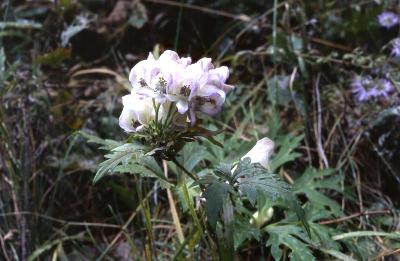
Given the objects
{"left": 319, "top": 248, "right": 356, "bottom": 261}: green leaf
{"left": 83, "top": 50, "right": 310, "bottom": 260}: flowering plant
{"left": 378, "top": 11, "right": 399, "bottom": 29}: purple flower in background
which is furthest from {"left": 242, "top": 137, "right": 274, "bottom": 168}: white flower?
{"left": 378, "top": 11, "right": 399, "bottom": 29}: purple flower in background

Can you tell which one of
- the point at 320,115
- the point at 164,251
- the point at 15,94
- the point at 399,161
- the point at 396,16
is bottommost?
the point at 164,251

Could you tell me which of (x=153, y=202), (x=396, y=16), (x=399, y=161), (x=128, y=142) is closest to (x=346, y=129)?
(x=399, y=161)

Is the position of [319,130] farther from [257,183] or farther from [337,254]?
[257,183]

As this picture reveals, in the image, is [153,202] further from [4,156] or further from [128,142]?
[128,142]

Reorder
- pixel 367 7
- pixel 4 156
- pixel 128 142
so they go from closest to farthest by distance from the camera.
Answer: pixel 128 142 < pixel 4 156 < pixel 367 7

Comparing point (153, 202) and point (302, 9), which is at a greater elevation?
point (302, 9)

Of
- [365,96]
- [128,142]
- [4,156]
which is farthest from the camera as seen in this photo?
[365,96]

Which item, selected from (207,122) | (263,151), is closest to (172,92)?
(263,151)
